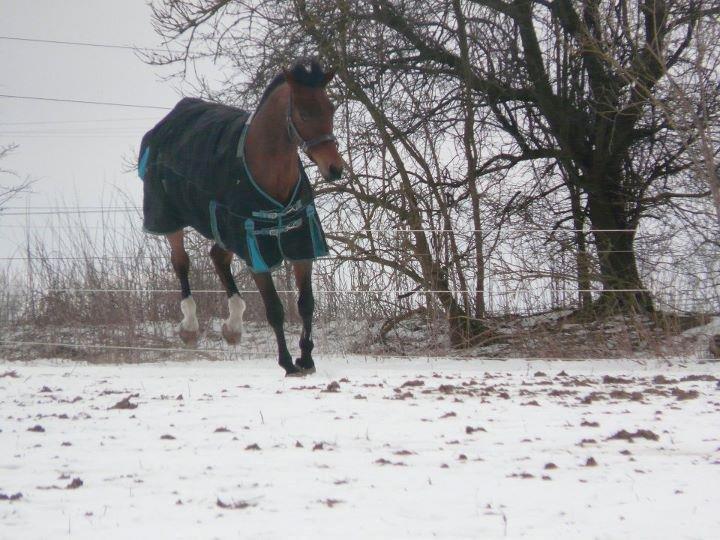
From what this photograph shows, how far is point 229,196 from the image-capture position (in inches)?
254

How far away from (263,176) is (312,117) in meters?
0.61

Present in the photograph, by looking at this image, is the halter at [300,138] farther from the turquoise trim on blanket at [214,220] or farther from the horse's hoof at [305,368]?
the horse's hoof at [305,368]

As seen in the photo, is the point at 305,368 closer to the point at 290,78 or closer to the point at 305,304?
the point at 305,304

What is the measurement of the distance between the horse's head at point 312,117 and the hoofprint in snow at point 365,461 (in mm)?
1472

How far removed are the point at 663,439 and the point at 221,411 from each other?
86.6 inches

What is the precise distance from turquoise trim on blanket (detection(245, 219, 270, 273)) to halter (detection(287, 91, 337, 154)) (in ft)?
2.18

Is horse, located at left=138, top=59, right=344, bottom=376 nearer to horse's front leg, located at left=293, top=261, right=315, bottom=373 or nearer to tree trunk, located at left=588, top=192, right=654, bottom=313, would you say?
horse's front leg, located at left=293, top=261, right=315, bottom=373

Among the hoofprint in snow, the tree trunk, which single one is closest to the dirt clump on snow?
the hoofprint in snow

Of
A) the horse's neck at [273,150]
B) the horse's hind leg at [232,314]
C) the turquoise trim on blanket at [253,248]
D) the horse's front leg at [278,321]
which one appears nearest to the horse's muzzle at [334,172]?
the horse's neck at [273,150]

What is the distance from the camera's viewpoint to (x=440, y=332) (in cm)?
973

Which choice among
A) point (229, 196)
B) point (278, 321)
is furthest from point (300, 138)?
point (278, 321)

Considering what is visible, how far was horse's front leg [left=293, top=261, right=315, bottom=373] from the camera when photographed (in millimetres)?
6852

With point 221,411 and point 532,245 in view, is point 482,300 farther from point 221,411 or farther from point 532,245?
point 221,411

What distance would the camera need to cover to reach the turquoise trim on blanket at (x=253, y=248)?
253 inches
